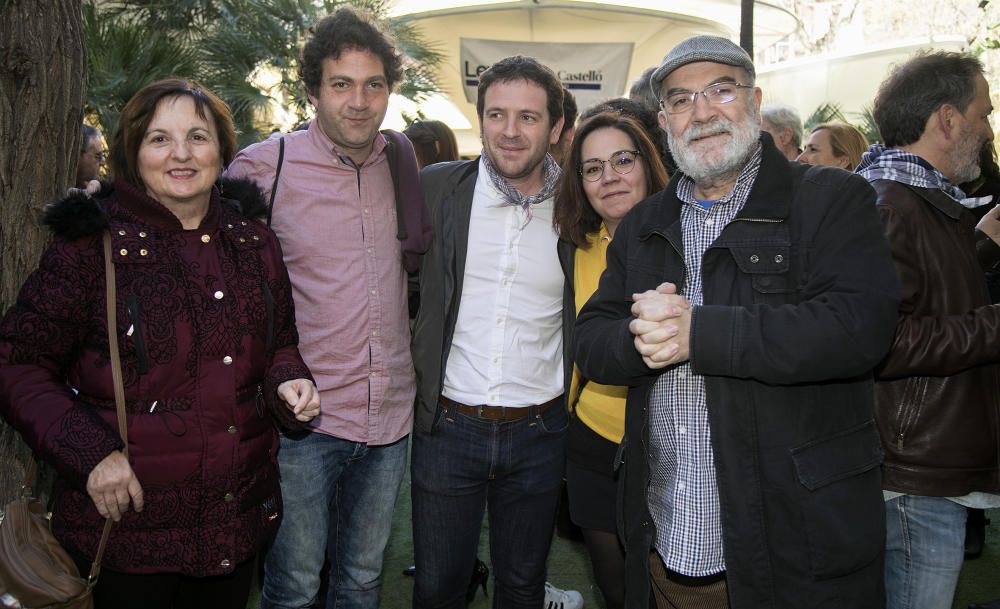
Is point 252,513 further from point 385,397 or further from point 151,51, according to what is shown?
point 151,51

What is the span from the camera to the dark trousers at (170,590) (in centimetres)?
225

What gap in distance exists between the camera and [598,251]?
3070 mm

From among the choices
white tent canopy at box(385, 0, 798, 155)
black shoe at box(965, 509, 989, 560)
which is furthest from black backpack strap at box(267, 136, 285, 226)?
white tent canopy at box(385, 0, 798, 155)

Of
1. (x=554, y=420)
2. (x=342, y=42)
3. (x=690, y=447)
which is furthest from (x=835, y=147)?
(x=690, y=447)

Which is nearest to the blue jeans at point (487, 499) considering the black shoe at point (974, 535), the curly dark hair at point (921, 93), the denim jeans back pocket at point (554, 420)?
the denim jeans back pocket at point (554, 420)

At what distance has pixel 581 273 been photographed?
306 centimetres

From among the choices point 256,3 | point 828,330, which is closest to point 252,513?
point 828,330

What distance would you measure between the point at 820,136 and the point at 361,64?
3678mm

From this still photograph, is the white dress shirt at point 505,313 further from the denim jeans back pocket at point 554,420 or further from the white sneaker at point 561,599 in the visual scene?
the white sneaker at point 561,599

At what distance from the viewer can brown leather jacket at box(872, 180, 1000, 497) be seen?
2.54 meters

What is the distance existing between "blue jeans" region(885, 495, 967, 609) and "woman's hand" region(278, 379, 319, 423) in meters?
1.86

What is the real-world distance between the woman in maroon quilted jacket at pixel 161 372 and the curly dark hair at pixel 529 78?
108cm

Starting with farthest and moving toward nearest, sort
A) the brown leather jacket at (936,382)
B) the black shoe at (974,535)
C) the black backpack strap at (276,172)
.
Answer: the black shoe at (974,535) < the black backpack strap at (276,172) < the brown leather jacket at (936,382)

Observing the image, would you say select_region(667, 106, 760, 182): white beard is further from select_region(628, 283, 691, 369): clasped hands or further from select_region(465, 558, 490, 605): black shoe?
select_region(465, 558, 490, 605): black shoe
